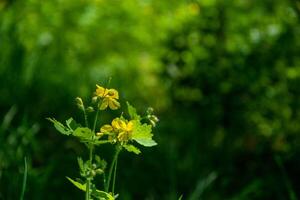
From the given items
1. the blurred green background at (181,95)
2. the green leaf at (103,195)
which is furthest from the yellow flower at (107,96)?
the blurred green background at (181,95)

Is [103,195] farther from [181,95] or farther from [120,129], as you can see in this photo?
[181,95]

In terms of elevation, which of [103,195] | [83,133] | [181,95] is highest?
[83,133]

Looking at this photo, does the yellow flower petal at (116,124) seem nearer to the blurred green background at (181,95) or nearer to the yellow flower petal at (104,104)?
the yellow flower petal at (104,104)

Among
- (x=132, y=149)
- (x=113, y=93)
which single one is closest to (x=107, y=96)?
(x=113, y=93)

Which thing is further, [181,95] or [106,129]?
[181,95]

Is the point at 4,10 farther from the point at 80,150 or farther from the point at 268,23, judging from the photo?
the point at 268,23

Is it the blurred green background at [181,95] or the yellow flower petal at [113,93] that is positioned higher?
the yellow flower petal at [113,93]

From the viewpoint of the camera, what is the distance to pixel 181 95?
3.03 m

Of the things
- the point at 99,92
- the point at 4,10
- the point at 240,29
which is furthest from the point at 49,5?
the point at 99,92

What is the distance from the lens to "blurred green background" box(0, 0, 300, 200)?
2482 millimetres

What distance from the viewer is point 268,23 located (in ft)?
8.77

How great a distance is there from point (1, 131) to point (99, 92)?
1.02 metres

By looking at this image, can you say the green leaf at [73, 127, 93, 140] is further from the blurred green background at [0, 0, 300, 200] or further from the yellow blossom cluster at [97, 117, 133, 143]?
the blurred green background at [0, 0, 300, 200]

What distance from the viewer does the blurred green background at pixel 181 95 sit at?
2482mm
